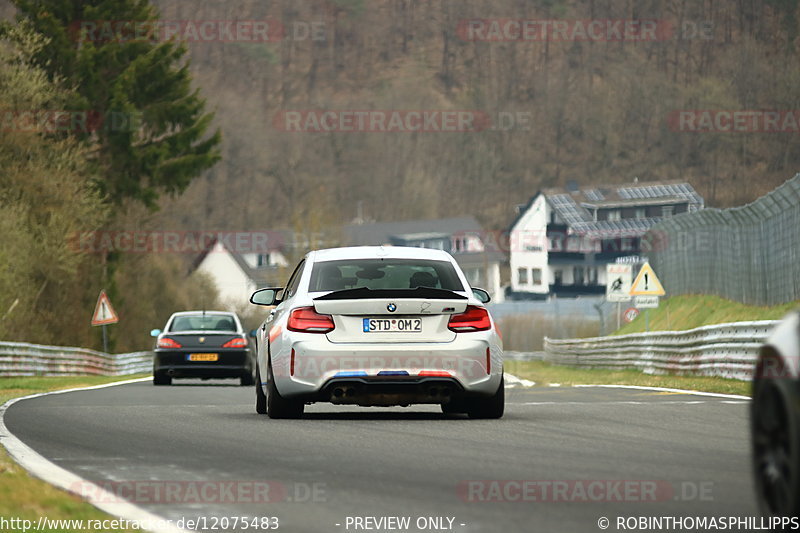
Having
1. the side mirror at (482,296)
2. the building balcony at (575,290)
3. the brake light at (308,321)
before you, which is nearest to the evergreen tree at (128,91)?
the side mirror at (482,296)

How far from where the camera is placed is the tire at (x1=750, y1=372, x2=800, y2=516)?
5418 mm

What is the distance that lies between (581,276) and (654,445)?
371ft

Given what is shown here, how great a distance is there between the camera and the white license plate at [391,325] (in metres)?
13.2

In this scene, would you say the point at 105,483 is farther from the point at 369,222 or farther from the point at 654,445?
the point at 369,222

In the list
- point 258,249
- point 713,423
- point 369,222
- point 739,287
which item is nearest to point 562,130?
point 369,222

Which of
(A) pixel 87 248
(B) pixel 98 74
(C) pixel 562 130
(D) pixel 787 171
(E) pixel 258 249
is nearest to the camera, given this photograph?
(A) pixel 87 248

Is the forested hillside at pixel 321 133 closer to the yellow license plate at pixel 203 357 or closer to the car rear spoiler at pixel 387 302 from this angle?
the yellow license plate at pixel 203 357

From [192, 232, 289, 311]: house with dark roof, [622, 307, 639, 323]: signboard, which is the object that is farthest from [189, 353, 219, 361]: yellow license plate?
[192, 232, 289, 311]: house with dark roof

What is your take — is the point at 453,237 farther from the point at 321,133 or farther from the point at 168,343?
the point at 168,343

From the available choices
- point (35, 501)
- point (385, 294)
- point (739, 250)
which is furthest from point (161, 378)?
point (35, 501)

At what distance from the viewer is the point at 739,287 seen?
30719mm

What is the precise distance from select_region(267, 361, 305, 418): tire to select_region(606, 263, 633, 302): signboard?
26.9m

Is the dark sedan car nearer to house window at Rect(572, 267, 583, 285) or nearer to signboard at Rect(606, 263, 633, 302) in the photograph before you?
signboard at Rect(606, 263, 633, 302)

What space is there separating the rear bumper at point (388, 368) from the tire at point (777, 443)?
23.3 ft
